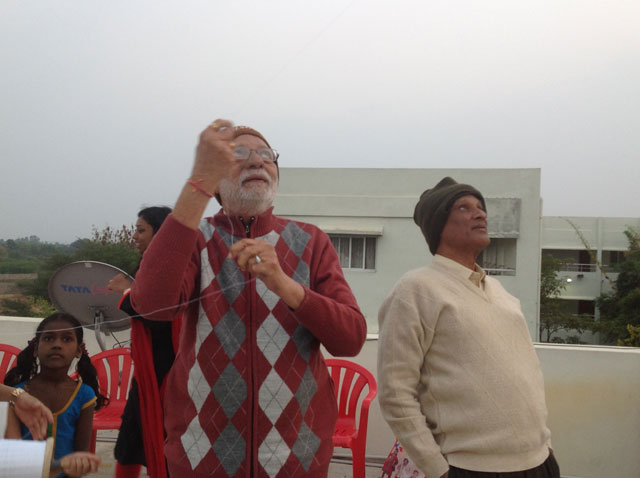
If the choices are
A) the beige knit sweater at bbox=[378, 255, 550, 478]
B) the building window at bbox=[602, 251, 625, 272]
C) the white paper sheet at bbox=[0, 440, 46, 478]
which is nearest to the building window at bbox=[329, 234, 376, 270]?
the beige knit sweater at bbox=[378, 255, 550, 478]

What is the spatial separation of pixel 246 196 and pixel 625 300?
2525 centimetres

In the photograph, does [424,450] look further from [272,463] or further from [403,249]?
[403,249]

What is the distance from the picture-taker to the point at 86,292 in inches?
71.3

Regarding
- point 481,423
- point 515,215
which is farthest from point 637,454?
point 481,423

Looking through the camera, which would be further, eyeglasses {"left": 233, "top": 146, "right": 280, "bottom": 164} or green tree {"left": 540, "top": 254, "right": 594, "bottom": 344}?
green tree {"left": 540, "top": 254, "right": 594, "bottom": 344}

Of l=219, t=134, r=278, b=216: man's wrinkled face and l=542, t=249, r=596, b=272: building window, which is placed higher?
l=542, t=249, r=596, b=272: building window

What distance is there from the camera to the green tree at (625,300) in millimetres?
21133

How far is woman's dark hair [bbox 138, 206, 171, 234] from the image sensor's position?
6.40 ft

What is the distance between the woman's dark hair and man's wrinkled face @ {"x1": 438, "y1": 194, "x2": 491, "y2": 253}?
1.01 meters

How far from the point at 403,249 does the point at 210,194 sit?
2.47 m

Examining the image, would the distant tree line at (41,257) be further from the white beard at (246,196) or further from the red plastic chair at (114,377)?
the red plastic chair at (114,377)

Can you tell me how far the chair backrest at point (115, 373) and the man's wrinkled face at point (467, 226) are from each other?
183cm

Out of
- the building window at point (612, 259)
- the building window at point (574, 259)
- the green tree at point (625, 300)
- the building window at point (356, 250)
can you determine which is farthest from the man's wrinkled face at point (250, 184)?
the building window at point (612, 259)

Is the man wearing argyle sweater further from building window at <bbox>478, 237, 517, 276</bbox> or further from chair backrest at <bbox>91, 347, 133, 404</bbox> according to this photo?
chair backrest at <bbox>91, 347, 133, 404</bbox>
